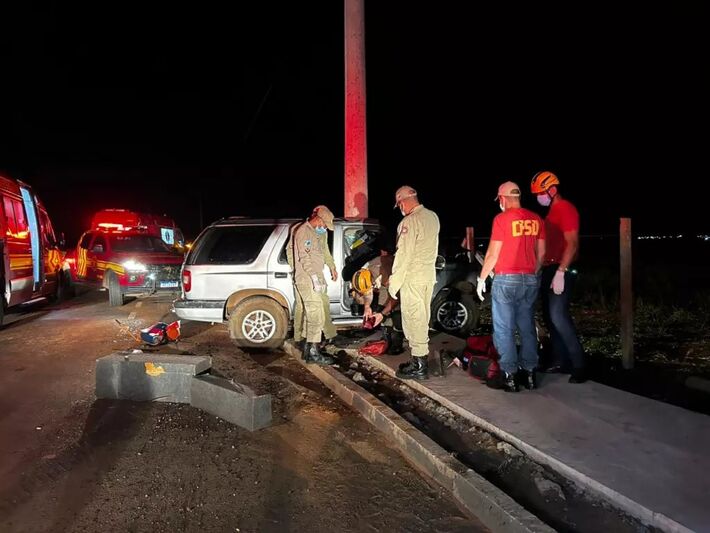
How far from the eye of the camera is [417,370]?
5793mm

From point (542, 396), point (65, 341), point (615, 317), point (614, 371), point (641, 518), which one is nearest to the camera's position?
point (641, 518)

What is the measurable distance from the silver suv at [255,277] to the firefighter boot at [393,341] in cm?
68

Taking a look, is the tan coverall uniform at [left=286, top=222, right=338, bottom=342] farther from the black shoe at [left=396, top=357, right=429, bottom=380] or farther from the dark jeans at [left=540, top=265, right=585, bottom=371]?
the dark jeans at [left=540, top=265, right=585, bottom=371]

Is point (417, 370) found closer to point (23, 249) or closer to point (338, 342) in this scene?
point (338, 342)

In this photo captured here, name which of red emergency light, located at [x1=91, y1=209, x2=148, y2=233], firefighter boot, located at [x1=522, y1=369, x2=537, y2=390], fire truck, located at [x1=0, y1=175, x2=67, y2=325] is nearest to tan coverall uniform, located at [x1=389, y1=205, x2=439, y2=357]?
firefighter boot, located at [x1=522, y1=369, x2=537, y2=390]

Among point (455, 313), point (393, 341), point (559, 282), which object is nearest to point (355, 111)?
point (455, 313)

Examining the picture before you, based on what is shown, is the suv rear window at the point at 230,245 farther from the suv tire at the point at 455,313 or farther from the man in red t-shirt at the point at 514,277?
the man in red t-shirt at the point at 514,277

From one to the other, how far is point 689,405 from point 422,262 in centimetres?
279

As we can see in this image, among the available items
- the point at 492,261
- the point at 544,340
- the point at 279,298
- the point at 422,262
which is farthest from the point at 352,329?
the point at 492,261

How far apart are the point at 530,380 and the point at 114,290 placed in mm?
10576

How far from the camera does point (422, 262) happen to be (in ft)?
18.6

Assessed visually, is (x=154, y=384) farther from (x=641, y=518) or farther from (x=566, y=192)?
(x=566, y=192)

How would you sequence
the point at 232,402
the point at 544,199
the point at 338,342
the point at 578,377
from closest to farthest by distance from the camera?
the point at 232,402 < the point at 578,377 < the point at 544,199 < the point at 338,342

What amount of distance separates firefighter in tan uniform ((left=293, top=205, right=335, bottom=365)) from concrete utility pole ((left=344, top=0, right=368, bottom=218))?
2.77m
